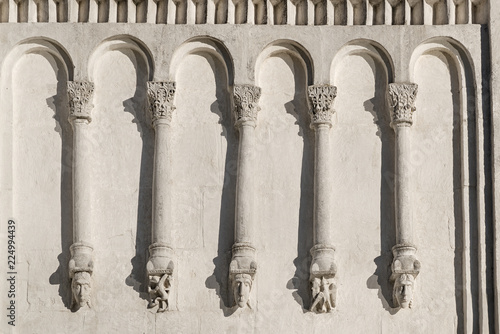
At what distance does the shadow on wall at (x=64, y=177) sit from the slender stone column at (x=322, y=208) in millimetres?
2311

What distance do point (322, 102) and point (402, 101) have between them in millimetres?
768

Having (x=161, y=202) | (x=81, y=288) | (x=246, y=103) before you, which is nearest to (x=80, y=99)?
(x=161, y=202)

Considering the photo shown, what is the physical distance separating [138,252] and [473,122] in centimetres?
346

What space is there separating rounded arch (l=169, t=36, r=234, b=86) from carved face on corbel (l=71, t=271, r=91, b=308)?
2183 mm

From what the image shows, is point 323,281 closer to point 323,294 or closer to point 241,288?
point 323,294

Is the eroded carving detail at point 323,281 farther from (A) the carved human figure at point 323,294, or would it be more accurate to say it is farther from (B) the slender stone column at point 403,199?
(B) the slender stone column at point 403,199

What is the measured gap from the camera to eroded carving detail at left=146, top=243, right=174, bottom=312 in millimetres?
15453

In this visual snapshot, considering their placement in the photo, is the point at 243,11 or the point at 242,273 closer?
the point at 242,273

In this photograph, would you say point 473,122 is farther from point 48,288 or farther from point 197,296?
point 48,288

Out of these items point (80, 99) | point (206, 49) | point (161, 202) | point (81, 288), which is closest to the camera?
point (81, 288)

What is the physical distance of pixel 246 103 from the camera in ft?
52.3

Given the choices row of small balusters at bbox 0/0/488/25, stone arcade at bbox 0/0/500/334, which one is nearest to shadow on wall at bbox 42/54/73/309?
stone arcade at bbox 0/0/500/334

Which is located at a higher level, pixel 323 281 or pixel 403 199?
pixel 403 199

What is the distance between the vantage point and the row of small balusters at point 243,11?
16234mm
